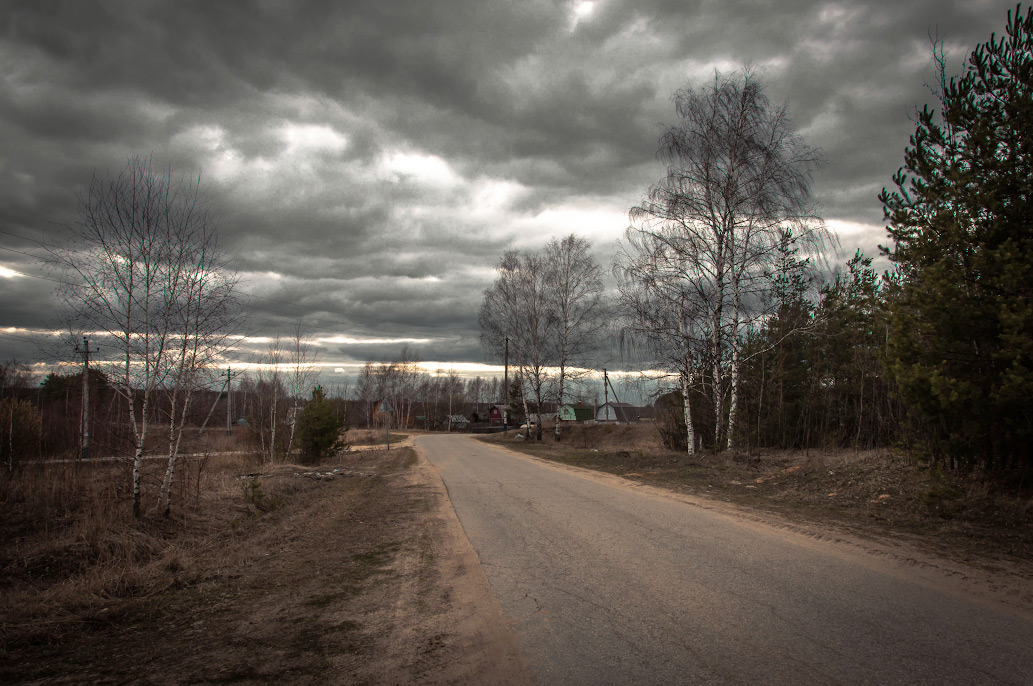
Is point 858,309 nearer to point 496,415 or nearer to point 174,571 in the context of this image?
point 174,571

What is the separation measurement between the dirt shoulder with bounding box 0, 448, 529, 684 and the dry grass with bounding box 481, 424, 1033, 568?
18.0 ft

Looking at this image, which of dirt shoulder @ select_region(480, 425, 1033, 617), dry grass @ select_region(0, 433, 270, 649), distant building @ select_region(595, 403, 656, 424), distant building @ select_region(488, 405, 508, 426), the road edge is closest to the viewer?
the road edge

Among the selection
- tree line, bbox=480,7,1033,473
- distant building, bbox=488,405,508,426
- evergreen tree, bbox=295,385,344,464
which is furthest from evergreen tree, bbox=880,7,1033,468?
distant building, bbox=488,405,508,426

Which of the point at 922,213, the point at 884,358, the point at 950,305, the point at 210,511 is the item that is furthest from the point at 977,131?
the point at 210,511

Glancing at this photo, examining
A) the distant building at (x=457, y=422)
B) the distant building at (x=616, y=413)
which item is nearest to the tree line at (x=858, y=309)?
the distant building at (x=616, y=413)

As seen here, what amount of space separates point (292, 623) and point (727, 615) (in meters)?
3.60

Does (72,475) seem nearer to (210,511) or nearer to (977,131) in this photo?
(210,511)

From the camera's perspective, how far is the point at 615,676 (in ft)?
11.3

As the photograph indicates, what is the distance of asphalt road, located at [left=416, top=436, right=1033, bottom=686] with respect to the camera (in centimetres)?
349

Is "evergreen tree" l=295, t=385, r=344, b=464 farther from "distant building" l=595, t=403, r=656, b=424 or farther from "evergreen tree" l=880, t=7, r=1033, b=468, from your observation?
"distant building" l=595, t=403, r=656, b=424

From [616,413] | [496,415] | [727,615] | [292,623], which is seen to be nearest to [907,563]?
[727,615]

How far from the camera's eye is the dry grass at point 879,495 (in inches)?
270

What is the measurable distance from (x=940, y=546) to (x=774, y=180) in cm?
1206

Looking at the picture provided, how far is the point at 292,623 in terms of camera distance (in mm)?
4699
